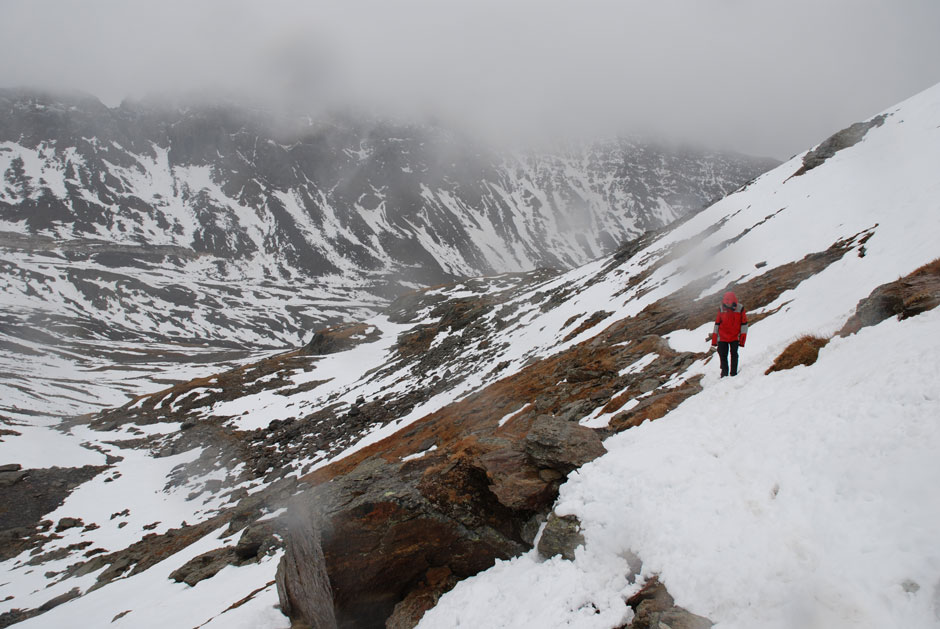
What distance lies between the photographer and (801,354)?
9.76m

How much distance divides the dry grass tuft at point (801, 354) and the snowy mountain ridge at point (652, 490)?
1.16 feet

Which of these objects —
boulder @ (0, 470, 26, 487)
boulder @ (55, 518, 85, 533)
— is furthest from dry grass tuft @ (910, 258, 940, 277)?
boulder @ (0, 470, 26, 487)

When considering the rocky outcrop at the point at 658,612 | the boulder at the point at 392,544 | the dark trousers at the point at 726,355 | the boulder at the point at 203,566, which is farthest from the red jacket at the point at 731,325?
the boulder at the point at 203,566

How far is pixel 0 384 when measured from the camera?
87.8 meters

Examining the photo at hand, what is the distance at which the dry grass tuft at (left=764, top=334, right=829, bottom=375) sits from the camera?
958cm

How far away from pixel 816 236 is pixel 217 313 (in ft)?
681

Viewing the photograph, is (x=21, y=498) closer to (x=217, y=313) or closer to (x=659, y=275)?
(x=659, y=275)

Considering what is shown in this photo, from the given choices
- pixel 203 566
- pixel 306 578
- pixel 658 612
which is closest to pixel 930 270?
pixel 658 612

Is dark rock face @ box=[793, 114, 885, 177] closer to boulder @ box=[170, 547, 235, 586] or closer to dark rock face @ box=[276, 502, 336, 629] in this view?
dark rock face @ box=[276, 502, 336, 629]

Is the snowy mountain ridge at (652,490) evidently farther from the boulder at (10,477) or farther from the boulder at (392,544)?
the boulder at (10,477)

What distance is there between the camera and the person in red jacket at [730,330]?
11.6 metres

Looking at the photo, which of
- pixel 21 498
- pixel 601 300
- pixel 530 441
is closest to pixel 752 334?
pixel 530 441

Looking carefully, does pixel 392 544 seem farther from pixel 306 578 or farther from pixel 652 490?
pixel 652 490

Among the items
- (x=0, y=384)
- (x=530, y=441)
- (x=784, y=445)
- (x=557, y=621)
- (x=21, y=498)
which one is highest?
(x=0, y=384)
